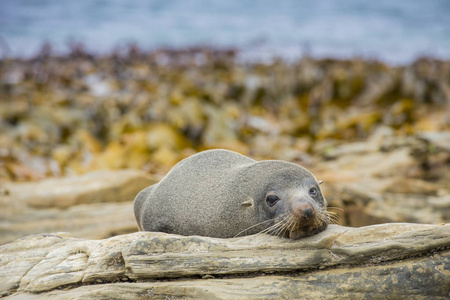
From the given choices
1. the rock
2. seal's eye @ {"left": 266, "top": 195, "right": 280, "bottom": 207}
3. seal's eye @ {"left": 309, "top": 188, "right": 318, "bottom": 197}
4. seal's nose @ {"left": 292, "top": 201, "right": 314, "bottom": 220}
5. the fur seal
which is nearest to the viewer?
seal's nose @ {"left": 292, "top": 201, "right": 314, "bottom": 220}

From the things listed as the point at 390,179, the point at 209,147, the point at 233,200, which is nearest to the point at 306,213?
the point at 233,200

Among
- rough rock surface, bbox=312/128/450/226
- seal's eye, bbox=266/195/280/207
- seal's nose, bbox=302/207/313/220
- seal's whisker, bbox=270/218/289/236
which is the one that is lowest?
rough rock surface, bbox=312/128/450/226

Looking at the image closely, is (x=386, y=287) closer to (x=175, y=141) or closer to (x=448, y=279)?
(x=448, y=279)

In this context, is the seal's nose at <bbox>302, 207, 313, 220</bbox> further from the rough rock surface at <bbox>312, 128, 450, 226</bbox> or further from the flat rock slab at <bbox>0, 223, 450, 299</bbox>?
the rough rock surface at <bbox>312, 128, 450, 226</bbox>

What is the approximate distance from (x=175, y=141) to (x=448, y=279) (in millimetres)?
12104

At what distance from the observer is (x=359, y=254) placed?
12.1 ft

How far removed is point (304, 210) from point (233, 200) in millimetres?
1224

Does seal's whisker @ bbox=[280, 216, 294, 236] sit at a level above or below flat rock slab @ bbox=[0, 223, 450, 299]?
above

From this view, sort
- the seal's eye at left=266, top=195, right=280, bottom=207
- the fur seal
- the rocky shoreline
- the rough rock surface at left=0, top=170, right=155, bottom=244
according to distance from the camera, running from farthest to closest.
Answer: the rough rock surface at left=0, top=170, right=155, bottom=244
the seal's eye at left=266, top=195, right=280, bottom=207
the fur seal
the rocky shoreline

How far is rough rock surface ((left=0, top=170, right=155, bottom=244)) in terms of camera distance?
24.8 ft

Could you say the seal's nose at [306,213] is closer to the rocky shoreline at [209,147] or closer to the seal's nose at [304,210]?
the seal's nose at [304,210]

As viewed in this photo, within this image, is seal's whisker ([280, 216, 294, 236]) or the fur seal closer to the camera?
seal's whisker ([280, 216, 294, 236])

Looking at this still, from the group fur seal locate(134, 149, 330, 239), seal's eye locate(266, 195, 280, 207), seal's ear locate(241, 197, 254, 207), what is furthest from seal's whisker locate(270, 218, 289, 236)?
seal's ear locate(241, 197, 254, 207)

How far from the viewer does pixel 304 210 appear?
4.16 metres
